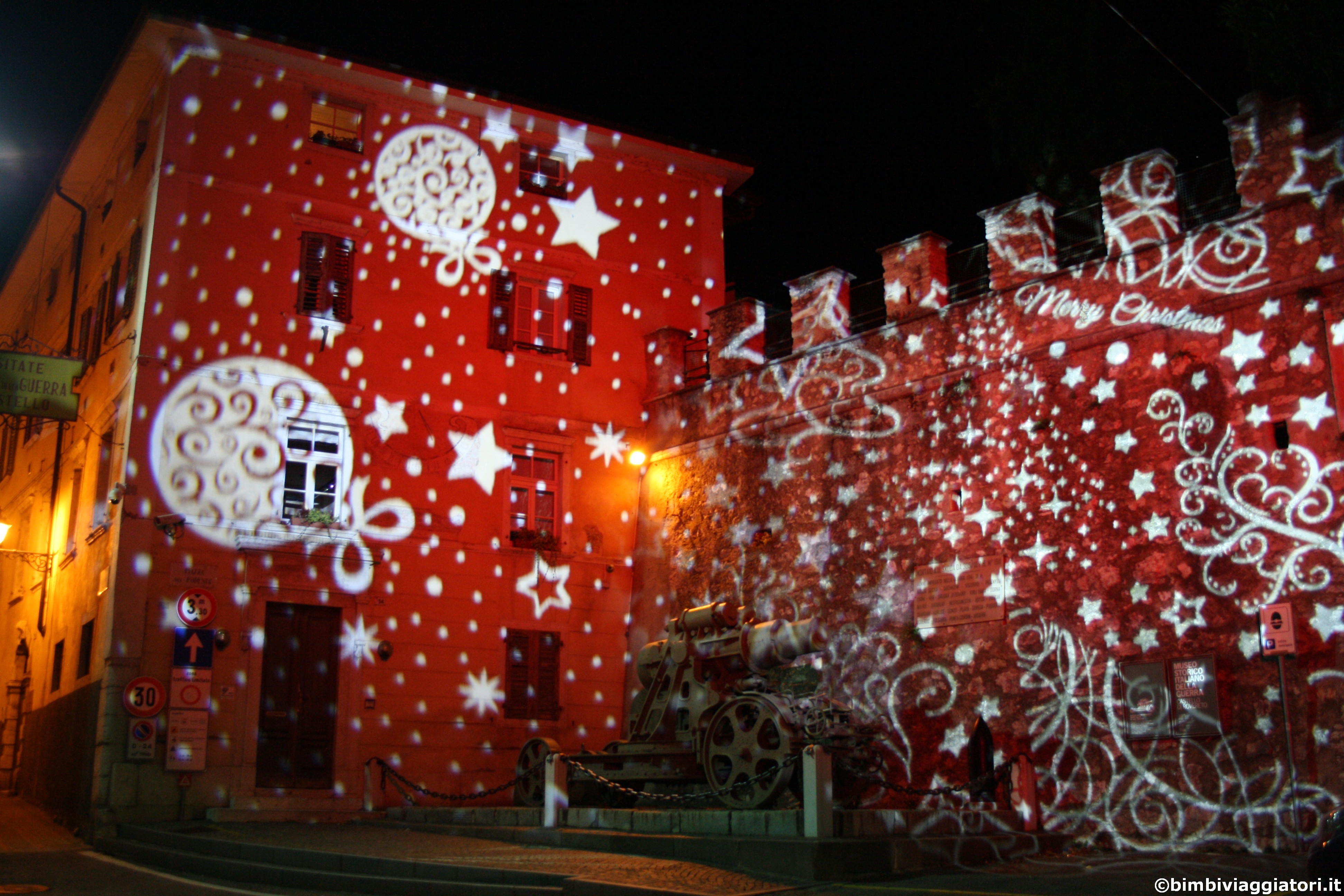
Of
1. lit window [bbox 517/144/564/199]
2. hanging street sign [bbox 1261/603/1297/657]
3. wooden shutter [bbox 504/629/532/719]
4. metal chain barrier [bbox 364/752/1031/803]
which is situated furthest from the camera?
lit window [bbox 517/144/564/199]

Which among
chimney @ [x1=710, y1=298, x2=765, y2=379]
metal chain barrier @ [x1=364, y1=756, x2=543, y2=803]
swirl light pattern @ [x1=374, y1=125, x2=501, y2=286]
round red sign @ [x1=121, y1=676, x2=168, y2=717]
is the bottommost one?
metal chain barrier @ [x1=364, y1=756, x2=543, y2=803]

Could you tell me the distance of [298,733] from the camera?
13.7 metres

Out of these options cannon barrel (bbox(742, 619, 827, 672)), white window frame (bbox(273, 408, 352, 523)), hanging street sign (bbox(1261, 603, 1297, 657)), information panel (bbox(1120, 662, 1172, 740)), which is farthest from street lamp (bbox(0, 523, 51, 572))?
hanging street sign (bbox(1261, 603, 1297, 657))

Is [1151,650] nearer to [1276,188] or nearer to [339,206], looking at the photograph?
[1276,188]

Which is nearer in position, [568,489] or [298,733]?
[298,733]

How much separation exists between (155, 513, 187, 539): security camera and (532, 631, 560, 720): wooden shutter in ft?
14.4

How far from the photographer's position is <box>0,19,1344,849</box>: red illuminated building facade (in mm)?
10508

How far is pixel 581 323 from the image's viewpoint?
16.6 m

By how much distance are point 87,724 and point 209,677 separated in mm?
1563

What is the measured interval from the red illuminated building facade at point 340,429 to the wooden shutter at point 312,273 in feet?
0.14

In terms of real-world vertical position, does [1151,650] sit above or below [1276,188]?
below

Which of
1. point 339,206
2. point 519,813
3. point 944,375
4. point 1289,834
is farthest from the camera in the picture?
point 339,206

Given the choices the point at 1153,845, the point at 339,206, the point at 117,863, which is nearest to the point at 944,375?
the point at 1153,845

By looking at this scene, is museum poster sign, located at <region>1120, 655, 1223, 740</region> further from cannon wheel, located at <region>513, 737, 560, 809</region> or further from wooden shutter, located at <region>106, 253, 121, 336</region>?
wooden shutter, located at <region>106, 253, 121, 336</region>
